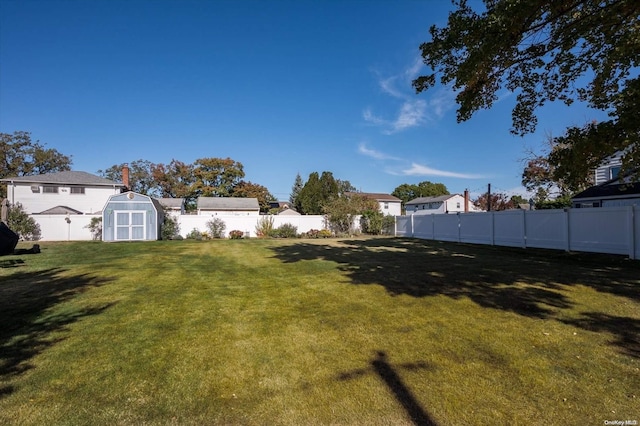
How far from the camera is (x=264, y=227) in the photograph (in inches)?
961

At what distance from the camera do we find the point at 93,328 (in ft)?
15.1


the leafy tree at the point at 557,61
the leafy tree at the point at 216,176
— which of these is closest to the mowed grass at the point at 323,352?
the leafy tree at the point at 557,61

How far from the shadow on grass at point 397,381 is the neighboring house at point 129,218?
20.9 m

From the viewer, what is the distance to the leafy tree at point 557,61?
5.79 metres

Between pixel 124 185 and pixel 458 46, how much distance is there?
27874 mm

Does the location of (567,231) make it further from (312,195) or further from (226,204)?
(312,195)

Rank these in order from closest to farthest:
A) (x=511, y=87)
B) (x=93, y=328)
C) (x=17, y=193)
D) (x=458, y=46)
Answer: (x=93, y=328) → (x=458, y=46) → (x=511, y=87) → (x=17, y=193)

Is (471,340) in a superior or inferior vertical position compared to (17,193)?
inferior

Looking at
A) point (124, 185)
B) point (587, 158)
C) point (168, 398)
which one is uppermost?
point (124, 185)

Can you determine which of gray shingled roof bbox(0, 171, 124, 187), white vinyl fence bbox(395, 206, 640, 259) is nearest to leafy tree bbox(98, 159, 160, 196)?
gray shingled roof bbox(0, 171, 124, 187)

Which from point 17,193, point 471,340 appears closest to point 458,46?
point 471,340

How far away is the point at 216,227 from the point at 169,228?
10.1ft

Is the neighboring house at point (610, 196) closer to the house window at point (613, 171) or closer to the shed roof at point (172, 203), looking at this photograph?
the house window at point (613, 171)

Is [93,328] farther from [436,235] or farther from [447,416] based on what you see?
[436,235]
